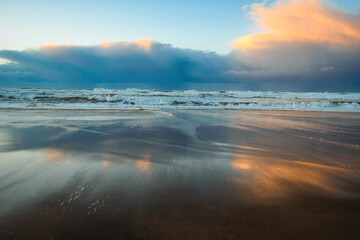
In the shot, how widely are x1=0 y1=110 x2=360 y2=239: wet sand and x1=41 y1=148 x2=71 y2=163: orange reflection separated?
0.8 inches

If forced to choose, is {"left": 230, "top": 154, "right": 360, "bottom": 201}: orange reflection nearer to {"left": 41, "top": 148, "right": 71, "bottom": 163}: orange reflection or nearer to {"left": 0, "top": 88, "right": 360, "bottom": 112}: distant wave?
{"left": 41, "top": 148, "right": 71, "bottom": 163}: orange reflection

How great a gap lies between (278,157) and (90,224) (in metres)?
3.87

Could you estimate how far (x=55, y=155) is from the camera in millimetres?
4457

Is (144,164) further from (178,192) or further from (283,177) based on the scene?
(283,177)

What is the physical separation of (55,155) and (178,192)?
→ 10.4ft

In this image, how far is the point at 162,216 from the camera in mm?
2217

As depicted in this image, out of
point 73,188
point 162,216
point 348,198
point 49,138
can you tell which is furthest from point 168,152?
point 49,138

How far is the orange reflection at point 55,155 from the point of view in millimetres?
4121

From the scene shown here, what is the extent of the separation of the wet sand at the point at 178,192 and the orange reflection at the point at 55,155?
0.06 ft

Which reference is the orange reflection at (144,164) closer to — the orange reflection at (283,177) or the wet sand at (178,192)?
the wet sand at (178,192)

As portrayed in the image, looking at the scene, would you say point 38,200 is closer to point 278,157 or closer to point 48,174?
point 48,174

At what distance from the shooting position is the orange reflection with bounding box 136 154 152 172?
3.64 metres

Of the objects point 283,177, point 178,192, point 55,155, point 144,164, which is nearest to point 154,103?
point 55,155

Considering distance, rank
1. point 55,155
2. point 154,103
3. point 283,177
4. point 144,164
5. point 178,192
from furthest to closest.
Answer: point 154,103 < point 55,155 < point 144,164 < point 283,177 < point 178,192
